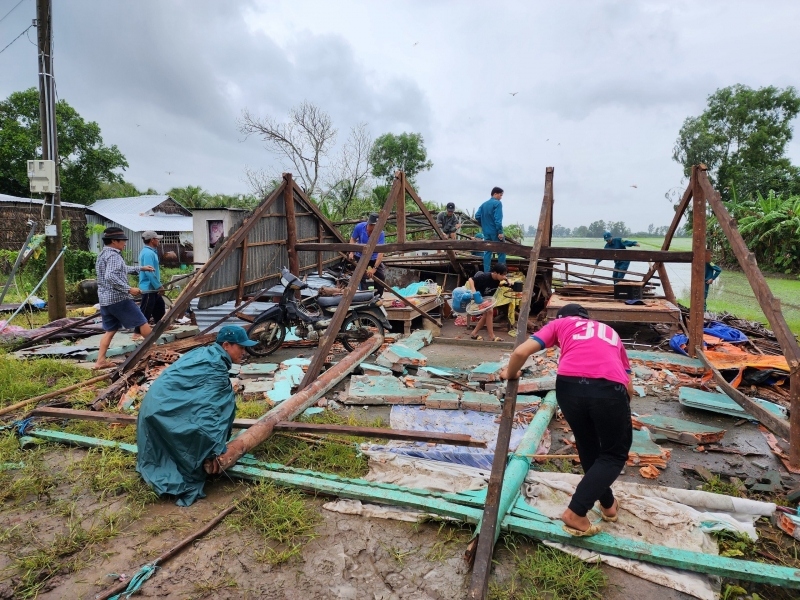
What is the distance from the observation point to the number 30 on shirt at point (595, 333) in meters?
2.93

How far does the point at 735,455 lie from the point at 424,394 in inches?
115

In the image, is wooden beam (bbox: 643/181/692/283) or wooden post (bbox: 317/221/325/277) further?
wooden post (bbox: 317/221/325/277)

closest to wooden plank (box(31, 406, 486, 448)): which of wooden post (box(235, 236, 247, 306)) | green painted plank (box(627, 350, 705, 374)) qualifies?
wooden post (box(235, 236, 247, 306))

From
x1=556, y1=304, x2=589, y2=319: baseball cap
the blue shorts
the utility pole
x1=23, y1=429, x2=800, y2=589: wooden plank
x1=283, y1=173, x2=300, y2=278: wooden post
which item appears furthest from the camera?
A: x1=283, y1=173, x2=300, y2=278: wooden post

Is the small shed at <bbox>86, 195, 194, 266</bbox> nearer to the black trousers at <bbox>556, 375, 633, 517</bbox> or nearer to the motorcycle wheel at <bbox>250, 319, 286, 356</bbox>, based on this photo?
the motorcycle wheel at <bbox>250, 319, 286, 356</bbox>

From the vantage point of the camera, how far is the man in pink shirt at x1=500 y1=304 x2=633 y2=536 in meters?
2.79

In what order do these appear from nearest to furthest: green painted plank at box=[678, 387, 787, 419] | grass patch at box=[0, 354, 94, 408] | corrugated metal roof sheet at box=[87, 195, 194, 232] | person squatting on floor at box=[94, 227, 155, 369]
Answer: green painted plank at box=[678, 387, 787, 419], grass patch at box=[0, 354, 94, 408], person squatting on floor at box=[94, 227, 155, 369], corrugated metal roof sheet at box=[87, 195, 194, 232]

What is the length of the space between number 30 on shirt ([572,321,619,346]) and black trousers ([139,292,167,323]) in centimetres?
670

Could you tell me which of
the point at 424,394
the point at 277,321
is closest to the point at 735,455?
the point at 424,394

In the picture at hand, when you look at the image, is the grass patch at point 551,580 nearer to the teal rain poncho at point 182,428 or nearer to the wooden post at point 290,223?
the teal rain poncho at point 182,428

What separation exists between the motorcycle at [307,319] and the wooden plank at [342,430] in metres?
2.81

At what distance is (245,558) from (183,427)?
3.28 feet

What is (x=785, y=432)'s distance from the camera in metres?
3.79

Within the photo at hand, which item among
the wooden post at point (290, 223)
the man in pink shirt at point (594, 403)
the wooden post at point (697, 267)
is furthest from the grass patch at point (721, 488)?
the wooden post at point (290, 223)
